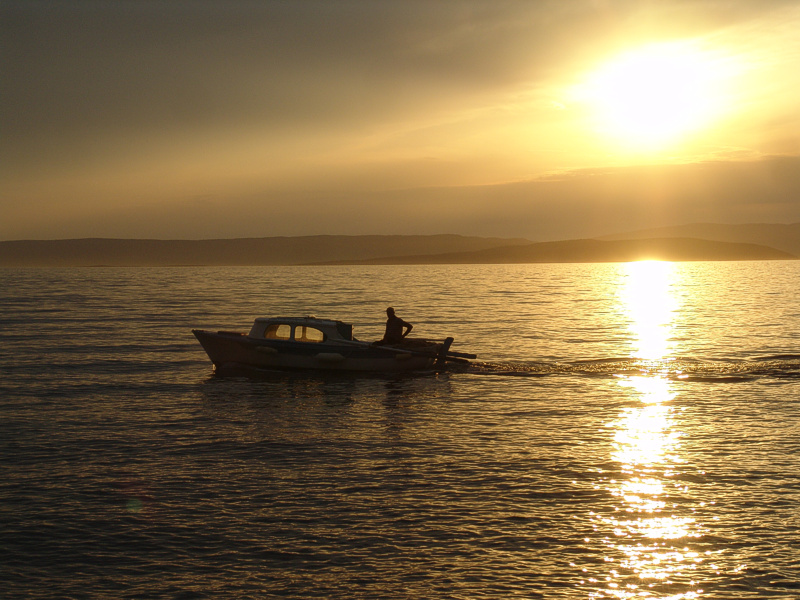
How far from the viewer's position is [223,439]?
72.4 ft

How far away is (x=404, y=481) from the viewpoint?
700 inches

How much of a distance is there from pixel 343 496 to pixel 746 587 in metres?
8.19

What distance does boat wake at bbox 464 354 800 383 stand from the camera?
33844 mm

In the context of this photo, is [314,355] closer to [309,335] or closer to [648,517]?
[309,335]

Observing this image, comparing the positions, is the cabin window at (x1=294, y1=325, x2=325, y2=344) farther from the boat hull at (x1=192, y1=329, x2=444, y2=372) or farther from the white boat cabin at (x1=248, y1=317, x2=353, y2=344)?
the boat hull at (x1=192, y1=329, x2=444, y2=372)

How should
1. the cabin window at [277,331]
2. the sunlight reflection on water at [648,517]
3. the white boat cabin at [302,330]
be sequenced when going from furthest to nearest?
the cabin window at [277,331]
the white boat cabin at [302,330]
the sunlight reflection on water at [648,517]

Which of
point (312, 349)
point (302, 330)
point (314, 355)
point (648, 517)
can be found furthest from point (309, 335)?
point (648, 517)

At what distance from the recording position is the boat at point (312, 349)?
33.4 meters

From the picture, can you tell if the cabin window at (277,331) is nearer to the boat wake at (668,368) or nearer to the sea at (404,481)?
the sea at (404,481)

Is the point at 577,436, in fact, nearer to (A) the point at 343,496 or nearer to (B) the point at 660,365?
(A) the point at 343,496

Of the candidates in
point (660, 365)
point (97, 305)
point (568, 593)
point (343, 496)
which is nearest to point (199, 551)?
point (343, 496)

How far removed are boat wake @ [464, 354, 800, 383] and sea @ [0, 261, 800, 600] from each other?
8.4 inches

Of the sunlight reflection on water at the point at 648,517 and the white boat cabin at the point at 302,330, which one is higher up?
the white boat cabin at the point at 302,330

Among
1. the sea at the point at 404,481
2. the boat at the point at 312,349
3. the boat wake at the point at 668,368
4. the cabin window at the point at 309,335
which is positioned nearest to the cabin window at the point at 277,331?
the boat at the point at 312,349
